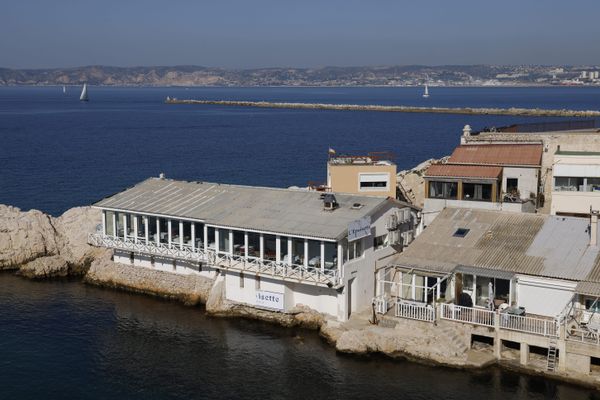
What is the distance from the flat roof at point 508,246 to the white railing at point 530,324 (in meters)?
2.44

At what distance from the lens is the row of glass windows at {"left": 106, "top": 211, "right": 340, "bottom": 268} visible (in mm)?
38031

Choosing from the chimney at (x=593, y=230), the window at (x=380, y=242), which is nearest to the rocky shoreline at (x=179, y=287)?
the window at (x=380, y=242)

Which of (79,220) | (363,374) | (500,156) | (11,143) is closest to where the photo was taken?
(363,374)

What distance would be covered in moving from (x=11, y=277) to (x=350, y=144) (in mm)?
92754

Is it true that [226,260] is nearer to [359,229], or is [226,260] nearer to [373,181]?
[359,229]

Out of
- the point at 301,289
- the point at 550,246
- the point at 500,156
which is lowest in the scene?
the point at 301,289

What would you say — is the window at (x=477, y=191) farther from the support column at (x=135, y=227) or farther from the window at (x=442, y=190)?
the support column at (x=135, y=227)

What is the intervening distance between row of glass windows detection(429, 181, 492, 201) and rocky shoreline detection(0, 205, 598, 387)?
1146cm

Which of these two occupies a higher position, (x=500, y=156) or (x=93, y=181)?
(x=500, y=156)

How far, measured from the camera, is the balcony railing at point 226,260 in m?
37.2

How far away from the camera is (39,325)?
39.9m

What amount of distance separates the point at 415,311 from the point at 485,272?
3858mm

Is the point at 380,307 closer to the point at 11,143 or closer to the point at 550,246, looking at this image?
the point at 550,246

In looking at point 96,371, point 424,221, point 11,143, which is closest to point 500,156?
point 424,221
